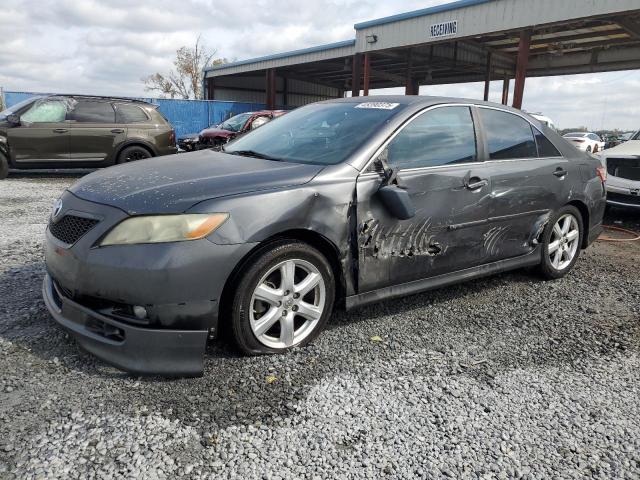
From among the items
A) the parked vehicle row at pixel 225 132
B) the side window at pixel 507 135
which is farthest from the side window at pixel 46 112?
the side window at pixel 507 135

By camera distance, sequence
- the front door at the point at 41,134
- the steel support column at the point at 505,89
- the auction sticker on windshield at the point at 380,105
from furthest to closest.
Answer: the steel support column at the point at 505,89, the front door at the point at 41,134, the auction sticker on windshield at the point at 380,105

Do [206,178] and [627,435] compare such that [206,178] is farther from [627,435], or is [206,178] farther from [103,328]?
[627,435]

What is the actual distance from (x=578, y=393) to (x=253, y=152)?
2.54m

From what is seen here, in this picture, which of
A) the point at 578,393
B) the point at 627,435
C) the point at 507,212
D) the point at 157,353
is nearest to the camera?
the point at 627,435

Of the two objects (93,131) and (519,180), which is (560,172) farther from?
(93,131)

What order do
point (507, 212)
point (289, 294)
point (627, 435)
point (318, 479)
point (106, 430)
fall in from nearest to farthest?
point (318, 479)
point (106, 430)
point (627, 435)
point (289, 294)
point (507, 212)

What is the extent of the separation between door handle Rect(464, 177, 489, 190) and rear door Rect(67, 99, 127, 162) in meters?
8.54

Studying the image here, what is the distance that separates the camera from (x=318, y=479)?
196cm

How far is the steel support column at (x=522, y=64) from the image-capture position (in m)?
15.3

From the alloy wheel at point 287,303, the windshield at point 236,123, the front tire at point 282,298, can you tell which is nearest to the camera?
the front tire at point 282,298

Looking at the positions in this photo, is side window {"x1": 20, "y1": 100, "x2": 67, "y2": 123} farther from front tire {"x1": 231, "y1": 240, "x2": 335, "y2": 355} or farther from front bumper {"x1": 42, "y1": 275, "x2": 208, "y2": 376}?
front tire {"x1": 231, "y1": 240, "x2": 335, "y2": 355}

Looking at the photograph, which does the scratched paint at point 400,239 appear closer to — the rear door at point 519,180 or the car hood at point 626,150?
the rear door at point 519,180

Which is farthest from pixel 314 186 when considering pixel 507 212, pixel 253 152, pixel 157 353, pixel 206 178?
pixel 507 212

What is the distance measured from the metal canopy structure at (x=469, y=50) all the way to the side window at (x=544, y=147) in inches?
401
